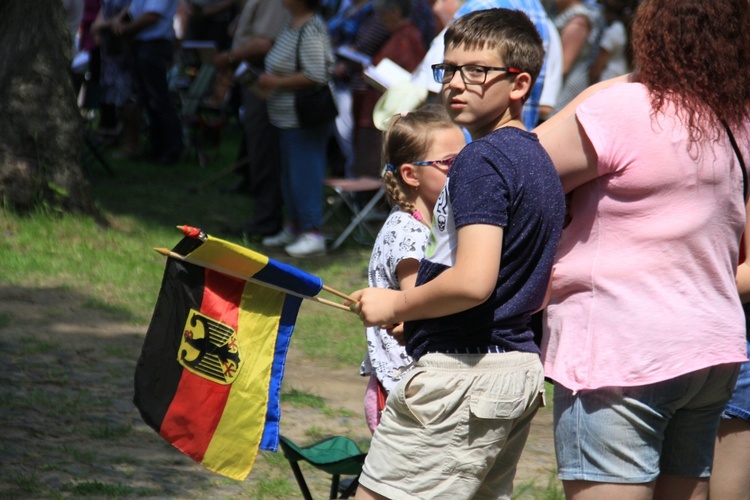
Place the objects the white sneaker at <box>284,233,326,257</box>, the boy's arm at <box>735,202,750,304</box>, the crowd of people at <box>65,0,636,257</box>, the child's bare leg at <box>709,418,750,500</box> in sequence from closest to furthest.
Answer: the boy's arm at <box>735,202,750,304</box> < the child's bare leg at <box>709,418,750,500</box> < the crowd of people at <box>65,0,636,257</box> < the white sneaker at <box>284,233,326,257</box>

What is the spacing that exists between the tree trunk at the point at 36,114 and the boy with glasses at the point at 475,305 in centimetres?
571

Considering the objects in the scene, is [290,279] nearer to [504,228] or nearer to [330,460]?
[504,228]

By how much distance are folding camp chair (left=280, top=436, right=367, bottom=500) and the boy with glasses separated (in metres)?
1.04

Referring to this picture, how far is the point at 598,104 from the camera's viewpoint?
2350 mm

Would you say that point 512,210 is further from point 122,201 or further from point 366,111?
point 122,201

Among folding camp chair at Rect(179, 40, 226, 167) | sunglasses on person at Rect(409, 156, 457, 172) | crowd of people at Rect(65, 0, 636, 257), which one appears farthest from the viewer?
folding camp chair at Rect(179, 40, 226, 167)

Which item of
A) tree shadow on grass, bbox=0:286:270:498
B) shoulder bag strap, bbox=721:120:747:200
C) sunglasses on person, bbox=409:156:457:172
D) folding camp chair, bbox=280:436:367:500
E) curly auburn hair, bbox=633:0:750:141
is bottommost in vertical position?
tree shadow on grass, bbox=0:286:270:498

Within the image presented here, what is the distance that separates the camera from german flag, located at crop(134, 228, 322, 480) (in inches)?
114

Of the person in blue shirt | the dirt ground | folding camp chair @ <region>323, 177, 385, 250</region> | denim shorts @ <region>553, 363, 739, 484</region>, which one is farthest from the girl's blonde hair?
the person in blue shirt

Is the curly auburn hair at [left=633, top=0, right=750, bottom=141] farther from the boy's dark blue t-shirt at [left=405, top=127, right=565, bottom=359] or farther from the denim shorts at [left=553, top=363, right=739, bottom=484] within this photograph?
the denim shorts at [left=553, top=363, right=739, bottom=484]

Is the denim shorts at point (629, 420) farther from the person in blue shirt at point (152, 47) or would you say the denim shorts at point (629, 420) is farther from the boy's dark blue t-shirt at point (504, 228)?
the person in blue shirt at point (152, 47)

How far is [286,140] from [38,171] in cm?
185

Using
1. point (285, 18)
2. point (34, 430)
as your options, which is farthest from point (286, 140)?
point (34, 430)

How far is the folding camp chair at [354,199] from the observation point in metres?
8.31
